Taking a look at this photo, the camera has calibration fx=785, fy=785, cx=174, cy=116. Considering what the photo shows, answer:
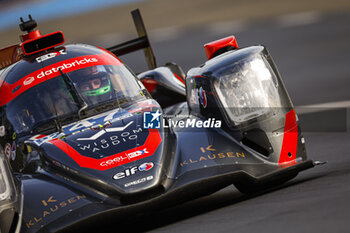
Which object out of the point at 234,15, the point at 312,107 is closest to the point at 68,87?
the point at 312,107

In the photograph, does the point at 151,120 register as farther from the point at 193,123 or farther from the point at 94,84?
the point at 94,84

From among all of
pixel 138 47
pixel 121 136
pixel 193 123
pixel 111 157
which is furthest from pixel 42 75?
pixel 138 47

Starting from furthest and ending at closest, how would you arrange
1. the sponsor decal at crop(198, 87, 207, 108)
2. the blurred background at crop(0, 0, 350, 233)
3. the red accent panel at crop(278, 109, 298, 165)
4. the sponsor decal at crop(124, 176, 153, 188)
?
1. the sponsor decal at crop(198, 87, 207, 108)
2. the red accent panel at crop(278, 109, 298, 165)
3. the sponsor decal at crop(124, 176, 153, 188)
4. the blurred background at crop(0, 0, 350, 233)

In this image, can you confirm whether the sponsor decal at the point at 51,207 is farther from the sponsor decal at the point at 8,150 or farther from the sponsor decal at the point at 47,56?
the sponsor decal at the point at 47,56

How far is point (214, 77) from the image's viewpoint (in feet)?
21.1

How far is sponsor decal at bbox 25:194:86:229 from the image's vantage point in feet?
17.2

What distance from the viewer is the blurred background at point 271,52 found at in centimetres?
505

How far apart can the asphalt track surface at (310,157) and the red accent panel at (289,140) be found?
0.21 meters

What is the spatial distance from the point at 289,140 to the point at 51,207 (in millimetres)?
2023

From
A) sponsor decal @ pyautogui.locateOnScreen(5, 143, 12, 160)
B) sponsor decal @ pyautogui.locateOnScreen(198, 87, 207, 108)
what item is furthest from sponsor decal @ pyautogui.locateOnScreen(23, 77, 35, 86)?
sponsor decal @ pyautogui.locateOnScreen(198, 87, 207, 108)

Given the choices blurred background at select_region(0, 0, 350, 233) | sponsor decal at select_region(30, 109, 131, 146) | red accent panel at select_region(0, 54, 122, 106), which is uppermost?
red accent panel at select_region(0, 54, 122, 106)

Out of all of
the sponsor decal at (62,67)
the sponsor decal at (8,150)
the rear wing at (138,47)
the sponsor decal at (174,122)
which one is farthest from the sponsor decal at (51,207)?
the rear wing at (138,47)

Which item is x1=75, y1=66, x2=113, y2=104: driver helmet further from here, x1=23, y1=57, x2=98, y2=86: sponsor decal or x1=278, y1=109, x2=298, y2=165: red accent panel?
x1=278, y1=109, x2=298, y2=165: red accent panel

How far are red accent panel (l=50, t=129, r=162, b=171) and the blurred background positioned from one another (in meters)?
0.52
